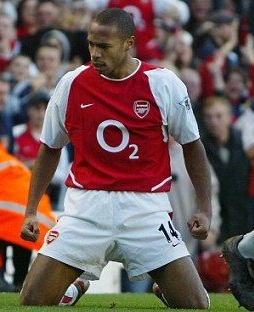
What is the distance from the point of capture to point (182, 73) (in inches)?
590

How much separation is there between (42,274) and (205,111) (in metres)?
5.60

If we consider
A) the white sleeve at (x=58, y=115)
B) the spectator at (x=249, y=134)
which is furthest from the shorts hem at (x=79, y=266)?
the spectator at (x=249, y=134)

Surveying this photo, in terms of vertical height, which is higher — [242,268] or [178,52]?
[242,268]

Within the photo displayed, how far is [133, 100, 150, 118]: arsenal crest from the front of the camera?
7852 mm

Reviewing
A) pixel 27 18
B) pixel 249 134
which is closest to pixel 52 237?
pixel 249 134

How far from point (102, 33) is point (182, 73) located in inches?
291

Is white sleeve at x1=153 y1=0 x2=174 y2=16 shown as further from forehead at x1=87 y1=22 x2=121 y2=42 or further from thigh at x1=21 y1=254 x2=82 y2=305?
thigh at x1=21 y1=254 x2=82 y2=305

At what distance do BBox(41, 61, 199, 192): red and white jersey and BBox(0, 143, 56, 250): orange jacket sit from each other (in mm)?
2629

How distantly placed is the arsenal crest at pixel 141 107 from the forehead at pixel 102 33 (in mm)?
446

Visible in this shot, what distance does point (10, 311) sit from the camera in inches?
291

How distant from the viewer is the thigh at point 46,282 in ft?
25.6

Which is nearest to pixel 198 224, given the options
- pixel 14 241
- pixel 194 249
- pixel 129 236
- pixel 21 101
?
pixel 129 236

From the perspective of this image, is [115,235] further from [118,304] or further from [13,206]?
[13,206]

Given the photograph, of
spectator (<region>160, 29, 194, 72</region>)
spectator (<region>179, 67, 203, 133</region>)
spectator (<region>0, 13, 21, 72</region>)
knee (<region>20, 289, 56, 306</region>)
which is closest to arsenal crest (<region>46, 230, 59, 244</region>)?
knee (<region>20, 289, 56, 306</region>)
